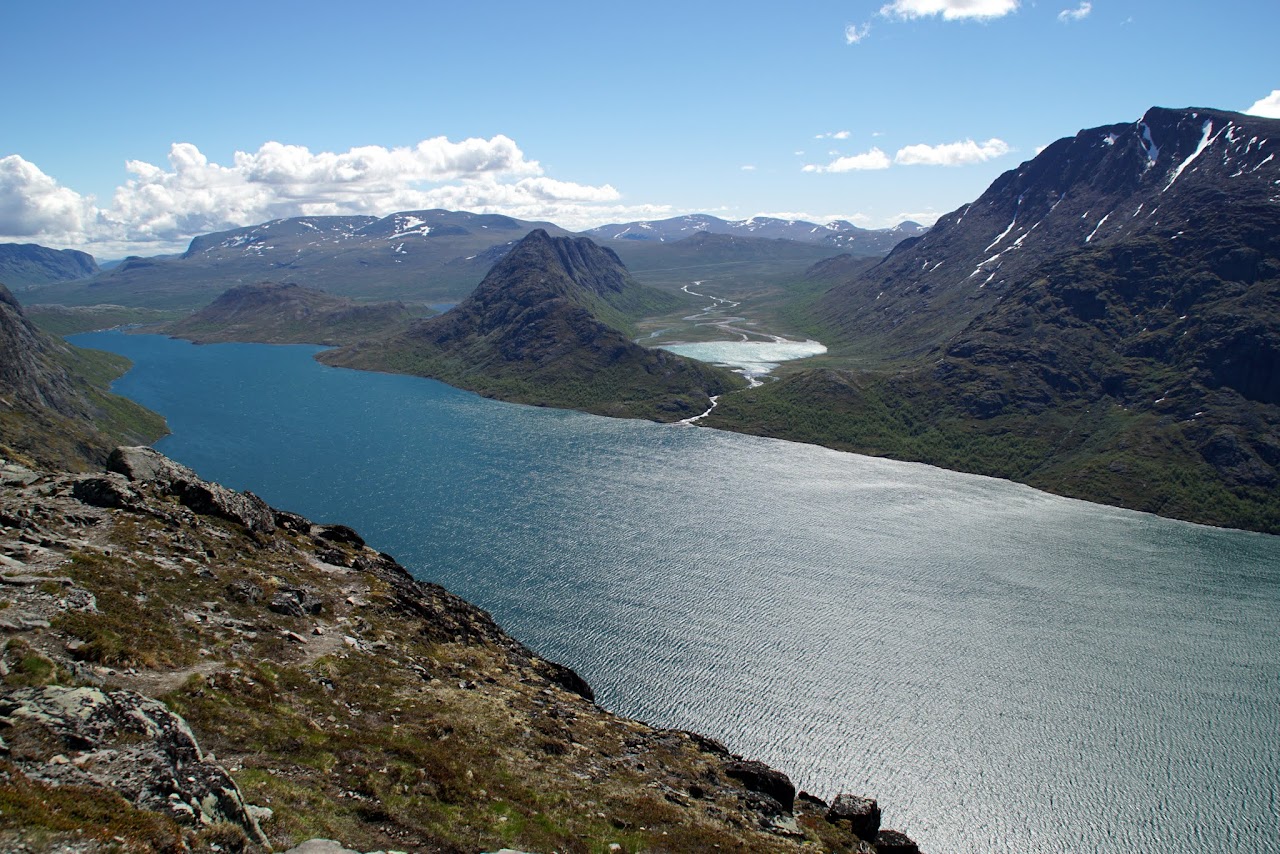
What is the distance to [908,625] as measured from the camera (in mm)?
105125

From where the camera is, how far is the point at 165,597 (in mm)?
41500

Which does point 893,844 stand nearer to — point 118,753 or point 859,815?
point 859,815

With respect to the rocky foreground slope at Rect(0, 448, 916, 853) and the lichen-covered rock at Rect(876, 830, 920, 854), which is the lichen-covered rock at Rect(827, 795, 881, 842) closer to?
the rocky foreground slope at Rect(0, 448, 916, 853)

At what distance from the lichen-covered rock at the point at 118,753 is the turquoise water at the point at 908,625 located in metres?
62.1

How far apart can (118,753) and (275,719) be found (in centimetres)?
1159

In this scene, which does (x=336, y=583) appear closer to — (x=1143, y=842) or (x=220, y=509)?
(x=220, y=509)

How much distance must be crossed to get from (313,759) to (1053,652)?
99.5 m

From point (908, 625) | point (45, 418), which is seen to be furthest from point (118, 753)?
point (45, 418)

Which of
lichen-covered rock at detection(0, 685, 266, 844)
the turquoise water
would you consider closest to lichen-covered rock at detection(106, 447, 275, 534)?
lichen-covered rock at detection(0, 685, 266, 844)

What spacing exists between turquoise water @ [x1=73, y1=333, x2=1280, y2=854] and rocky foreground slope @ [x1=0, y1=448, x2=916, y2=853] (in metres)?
31.8

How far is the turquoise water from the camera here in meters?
72.8

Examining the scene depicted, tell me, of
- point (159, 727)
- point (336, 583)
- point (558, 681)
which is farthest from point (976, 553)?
point (159, 727)

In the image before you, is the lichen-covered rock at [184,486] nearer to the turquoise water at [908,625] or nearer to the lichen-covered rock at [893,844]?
the turquoise water at [908,625]

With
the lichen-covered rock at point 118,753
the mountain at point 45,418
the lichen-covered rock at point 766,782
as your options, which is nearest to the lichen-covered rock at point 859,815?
the lichen-covered rock at point 766,782
